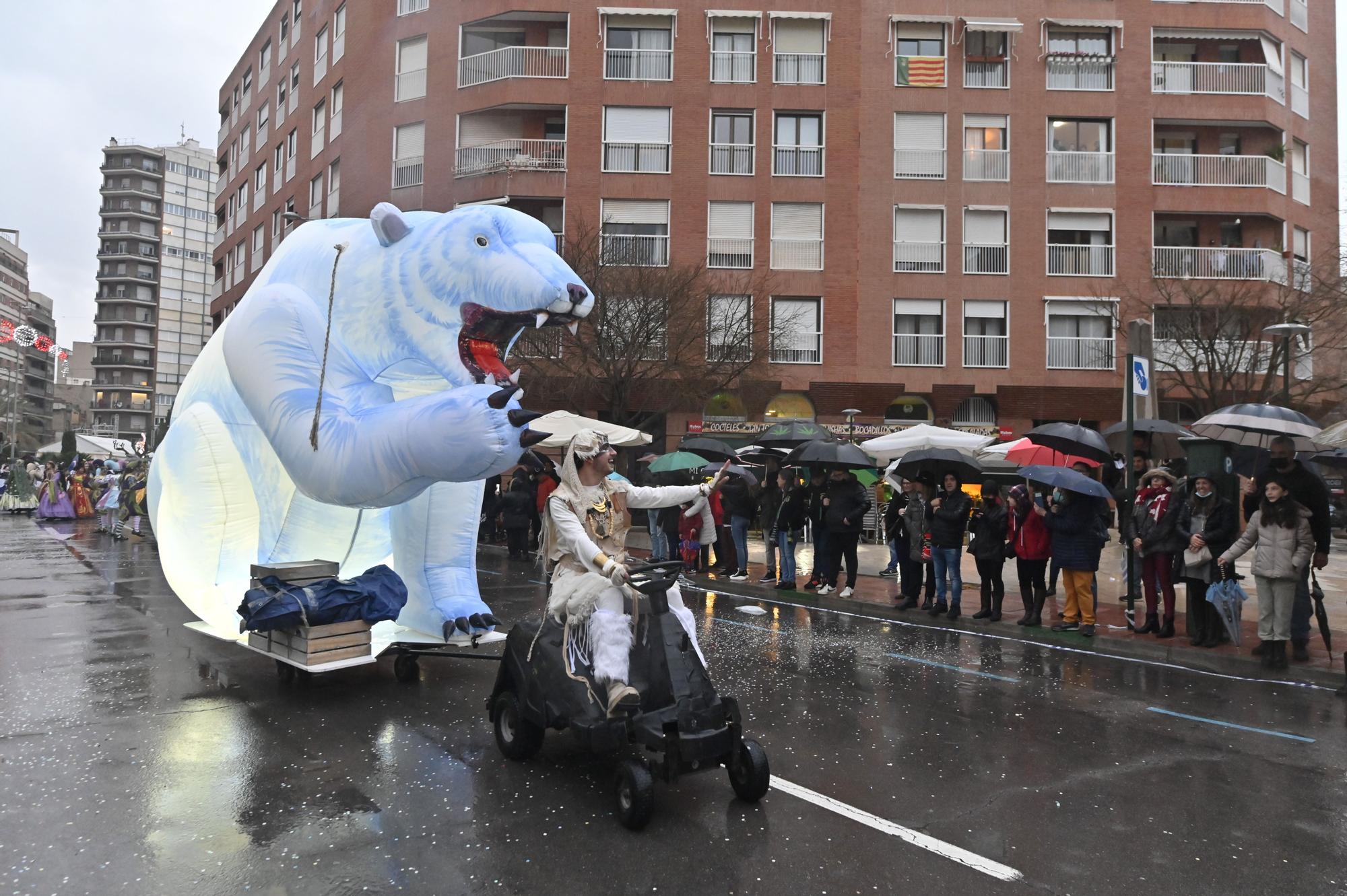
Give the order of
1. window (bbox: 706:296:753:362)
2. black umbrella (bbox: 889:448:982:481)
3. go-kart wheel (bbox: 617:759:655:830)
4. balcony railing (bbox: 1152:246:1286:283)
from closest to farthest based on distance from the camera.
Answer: go-kart wheel (bbox: 617:759:655:830) < black umbrella (bbox: 889:448:982:481) < window (bbox: 706:296:753:362) < balcony railing (bbox: 1152:246:1286:283)

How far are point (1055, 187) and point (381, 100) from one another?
21.8 meters

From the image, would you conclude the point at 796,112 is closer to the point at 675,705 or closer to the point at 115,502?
the point at 115,502

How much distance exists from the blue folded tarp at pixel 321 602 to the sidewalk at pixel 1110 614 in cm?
635

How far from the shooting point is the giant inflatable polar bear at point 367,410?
5.22m

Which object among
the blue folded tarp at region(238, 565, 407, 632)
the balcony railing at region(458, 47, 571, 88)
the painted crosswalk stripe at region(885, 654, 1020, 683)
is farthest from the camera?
the balcony railing at region(458, 47, 571, 88)

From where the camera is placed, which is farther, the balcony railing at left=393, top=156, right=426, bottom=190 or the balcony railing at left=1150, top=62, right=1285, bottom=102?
the balcony railing at left=393, top=156, right=426, bottom=190

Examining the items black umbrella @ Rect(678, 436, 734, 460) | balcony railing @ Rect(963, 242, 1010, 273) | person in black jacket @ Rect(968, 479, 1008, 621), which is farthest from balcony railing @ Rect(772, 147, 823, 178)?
person in black jacket @ Rect(968, 479, 1008, 621)

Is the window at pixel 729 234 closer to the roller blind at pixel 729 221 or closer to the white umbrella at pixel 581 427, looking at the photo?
the roller blind at pixel 729 221

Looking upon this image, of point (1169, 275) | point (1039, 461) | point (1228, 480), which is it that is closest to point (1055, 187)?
point (1169, 275)

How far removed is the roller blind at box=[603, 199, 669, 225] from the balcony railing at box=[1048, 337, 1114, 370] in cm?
1249

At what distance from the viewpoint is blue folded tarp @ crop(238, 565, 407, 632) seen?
5762 millimetres

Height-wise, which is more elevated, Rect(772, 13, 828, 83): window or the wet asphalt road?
Result: Rect(772, 13, 828, 83): window

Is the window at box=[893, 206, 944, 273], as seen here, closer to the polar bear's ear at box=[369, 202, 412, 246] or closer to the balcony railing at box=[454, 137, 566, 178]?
the balcony railing at box=[454, 137, 566, 178]

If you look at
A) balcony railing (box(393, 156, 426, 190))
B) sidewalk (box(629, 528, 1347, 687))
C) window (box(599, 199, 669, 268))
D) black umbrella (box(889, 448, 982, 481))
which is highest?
balcony railing (box(393, 156, 426, 190))
